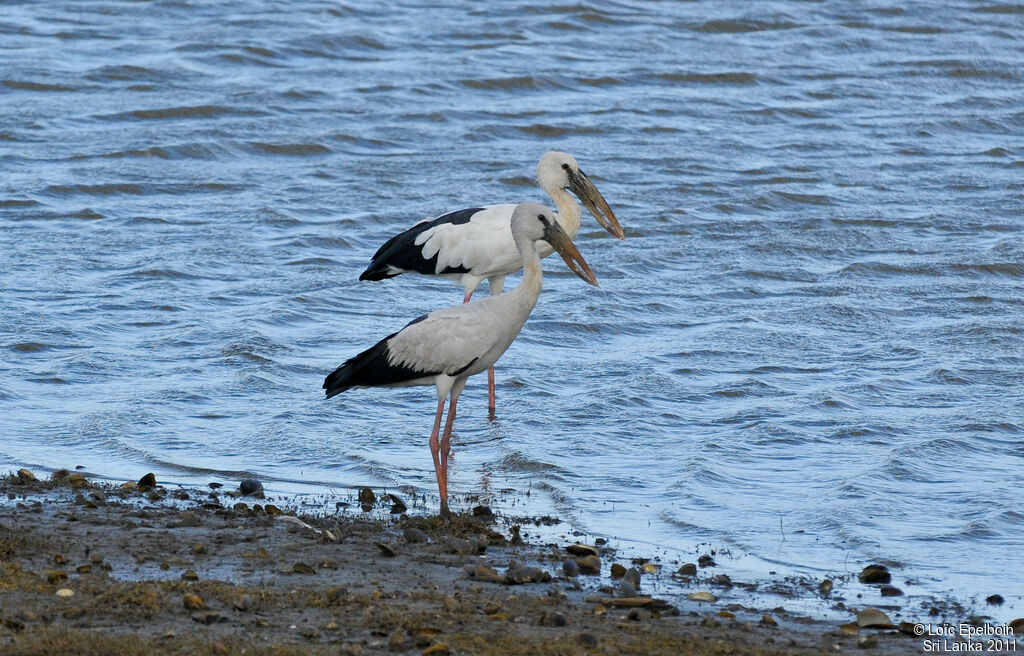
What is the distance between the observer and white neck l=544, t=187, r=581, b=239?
9.70 meters

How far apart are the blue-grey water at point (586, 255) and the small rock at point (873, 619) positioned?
22.7 inches

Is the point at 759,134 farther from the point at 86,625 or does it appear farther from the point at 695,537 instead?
the point at 86,625

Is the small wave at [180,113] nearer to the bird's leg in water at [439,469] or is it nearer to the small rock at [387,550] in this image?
the bird's leg in water at [439,469]

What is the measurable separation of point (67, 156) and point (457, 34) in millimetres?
7212

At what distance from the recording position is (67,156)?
14.9 meters

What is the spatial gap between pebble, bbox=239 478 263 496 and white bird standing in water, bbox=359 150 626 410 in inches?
114

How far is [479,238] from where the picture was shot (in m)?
→ 9.53

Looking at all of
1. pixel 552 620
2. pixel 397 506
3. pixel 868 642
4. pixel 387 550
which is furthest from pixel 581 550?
pixel 868 642

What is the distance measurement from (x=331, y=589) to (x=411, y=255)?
4626 mm

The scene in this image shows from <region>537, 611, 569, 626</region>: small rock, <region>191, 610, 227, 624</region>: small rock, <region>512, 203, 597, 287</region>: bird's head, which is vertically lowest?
<region>537, 611, 569, 626</region>: small rock

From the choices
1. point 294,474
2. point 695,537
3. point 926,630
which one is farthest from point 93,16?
point 926,630

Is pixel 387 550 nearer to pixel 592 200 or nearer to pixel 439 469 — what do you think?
pixel 439 469

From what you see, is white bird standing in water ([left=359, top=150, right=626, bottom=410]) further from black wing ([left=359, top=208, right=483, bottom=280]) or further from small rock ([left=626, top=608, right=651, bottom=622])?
small rock ([left=626, top=608, right=651, bottom=622])

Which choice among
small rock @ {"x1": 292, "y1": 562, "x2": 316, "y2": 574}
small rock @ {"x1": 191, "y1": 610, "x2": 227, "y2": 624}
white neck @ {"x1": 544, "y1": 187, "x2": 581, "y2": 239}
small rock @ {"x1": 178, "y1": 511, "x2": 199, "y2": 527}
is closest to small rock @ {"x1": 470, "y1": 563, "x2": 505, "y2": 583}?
small rock @ {"x1": 292, "y1": 562, "x2": 316, "y2": 574}
